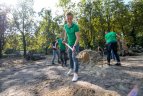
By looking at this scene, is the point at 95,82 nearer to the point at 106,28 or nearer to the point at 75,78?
the point at 75,78

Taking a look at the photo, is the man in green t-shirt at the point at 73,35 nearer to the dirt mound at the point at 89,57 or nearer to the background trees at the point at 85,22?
the dirt mound at the point at 89,57

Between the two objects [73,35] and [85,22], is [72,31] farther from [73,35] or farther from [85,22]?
[85,22]

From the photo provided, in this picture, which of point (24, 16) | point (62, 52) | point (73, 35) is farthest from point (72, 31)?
point (24, 16)

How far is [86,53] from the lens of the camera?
9.36 m

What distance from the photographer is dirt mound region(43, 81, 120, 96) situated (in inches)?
255

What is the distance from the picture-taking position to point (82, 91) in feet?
22.1

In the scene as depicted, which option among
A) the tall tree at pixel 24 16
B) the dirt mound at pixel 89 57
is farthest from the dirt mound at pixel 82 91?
the tall tree at pixel 24 16

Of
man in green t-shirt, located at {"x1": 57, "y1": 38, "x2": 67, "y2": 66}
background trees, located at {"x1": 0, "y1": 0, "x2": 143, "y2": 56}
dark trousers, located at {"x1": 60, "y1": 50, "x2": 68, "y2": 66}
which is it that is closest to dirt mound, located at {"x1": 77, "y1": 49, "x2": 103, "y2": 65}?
man in green t-shirt, located at {"x1": 57, "y1": 38, "x2": 67, "y2": 66}


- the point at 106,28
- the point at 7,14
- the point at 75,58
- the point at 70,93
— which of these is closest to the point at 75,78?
the point at 75,58

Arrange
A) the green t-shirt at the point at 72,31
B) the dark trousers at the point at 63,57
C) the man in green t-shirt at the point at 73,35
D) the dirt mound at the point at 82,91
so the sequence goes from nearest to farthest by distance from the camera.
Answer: the dirt mound at the point at 82,91 → the man in green t-shirt at the point at 73,35 → the green t-shirt at the point at 72,31 → the dark trousers at the point at 63,57

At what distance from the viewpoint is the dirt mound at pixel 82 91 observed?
6.48m

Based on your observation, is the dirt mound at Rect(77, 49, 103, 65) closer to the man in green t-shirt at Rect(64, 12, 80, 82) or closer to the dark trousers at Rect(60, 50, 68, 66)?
the man in green t-shirt at Rect(64, 12, 80, 82)

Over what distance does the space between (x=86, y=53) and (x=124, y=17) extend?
3726 centimetres

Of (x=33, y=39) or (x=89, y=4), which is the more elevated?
(x=89, y=4)
